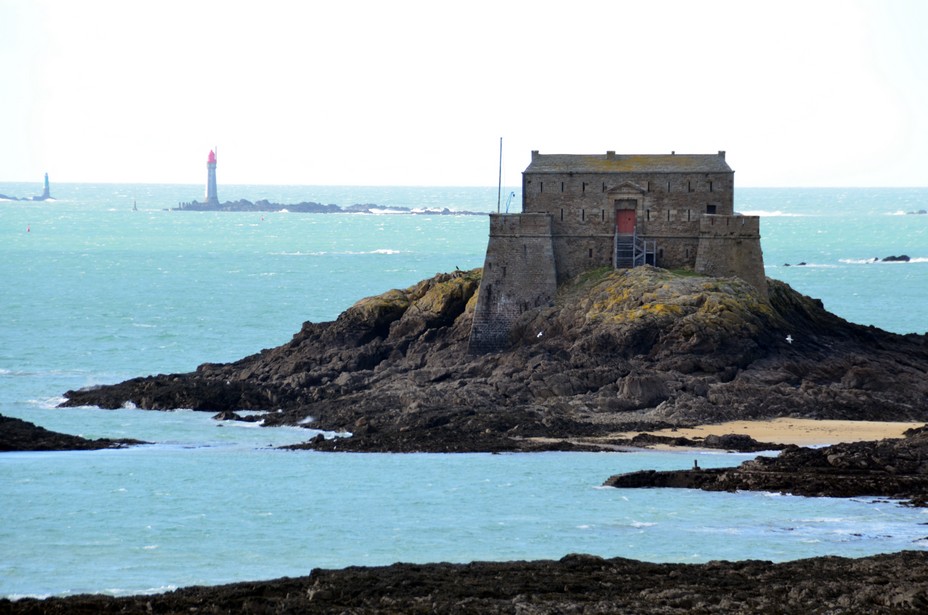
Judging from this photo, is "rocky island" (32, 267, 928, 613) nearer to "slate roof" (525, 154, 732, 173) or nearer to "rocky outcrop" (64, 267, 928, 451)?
"rocky outcrop" (64, 267, 928, 451)

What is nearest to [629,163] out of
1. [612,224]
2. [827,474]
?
[612,224]

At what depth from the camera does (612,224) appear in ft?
200

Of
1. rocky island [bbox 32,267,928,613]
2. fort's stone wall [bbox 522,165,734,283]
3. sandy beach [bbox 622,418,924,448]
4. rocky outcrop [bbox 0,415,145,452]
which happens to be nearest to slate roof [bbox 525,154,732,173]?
fort's stone wall [bbox 522,165,734,283]

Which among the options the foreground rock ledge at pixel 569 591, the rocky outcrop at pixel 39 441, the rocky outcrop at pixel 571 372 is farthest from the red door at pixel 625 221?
the foreground rock ledge at pixel 569 591

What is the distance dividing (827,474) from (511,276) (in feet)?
59.4

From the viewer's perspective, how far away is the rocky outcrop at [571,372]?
51.5 m

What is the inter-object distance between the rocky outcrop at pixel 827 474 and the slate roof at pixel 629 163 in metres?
17.0

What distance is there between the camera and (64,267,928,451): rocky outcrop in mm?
51469

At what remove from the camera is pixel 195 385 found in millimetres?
57688

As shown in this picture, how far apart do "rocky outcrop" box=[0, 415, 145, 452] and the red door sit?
18338 millimetres

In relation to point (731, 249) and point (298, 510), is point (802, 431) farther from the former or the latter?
point (298, 510)

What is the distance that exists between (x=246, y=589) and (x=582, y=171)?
30970 millimetres

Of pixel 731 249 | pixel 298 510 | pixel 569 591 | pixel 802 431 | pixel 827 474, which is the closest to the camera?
pixel 569 591

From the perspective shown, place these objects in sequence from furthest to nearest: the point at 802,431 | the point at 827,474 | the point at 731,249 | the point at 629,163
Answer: the point at 629,163
the point at 731,249
the point at 802,431
the point at 827,474
